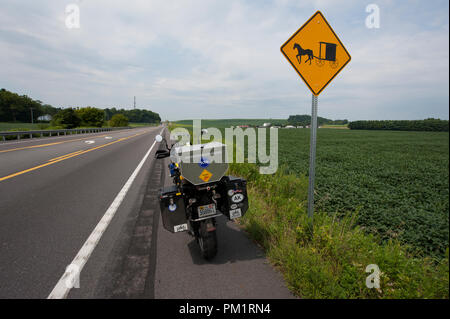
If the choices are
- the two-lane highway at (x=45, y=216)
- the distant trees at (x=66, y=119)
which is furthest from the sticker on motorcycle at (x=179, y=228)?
the distant trees at (x=66, y=119)

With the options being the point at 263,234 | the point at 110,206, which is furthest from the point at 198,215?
the point at 110,206

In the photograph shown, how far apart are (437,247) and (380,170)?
261 inches

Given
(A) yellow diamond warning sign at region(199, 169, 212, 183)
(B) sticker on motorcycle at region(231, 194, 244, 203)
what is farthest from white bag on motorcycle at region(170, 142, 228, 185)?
(B) sticker on motorcycle at region(231, 194, 244, 203)

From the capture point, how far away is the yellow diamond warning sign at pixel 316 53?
3.07m

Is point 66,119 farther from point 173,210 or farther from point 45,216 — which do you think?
point 173,210

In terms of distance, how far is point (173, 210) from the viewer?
2.91 metres

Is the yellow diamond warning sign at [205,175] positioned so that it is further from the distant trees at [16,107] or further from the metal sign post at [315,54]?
the distant trees at [16,107]

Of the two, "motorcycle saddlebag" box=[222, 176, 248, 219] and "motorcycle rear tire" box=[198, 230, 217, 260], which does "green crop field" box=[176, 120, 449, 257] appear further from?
"motorcycle rear tire" box=[198, 230, 217, 260]

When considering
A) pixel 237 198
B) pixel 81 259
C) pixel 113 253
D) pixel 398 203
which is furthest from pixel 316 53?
pixel 398 203

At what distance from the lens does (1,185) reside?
580 centimetres

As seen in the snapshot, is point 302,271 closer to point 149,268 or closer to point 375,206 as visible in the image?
point 149,268

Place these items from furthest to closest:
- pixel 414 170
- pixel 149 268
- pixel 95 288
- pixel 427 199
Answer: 1. pixel 414 170
2. pixel 427 199
3. pixel 149 268
4. pixel 95 288

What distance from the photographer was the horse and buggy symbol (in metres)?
3.11

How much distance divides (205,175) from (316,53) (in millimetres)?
2290
